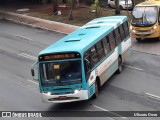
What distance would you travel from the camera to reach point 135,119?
683 inches

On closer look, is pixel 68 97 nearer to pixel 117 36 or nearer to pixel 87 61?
pixel 87 61

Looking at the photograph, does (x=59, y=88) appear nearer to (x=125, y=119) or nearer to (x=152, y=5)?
(x=125, y=119)

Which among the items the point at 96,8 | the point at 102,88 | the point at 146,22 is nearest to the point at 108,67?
the point at 102,88

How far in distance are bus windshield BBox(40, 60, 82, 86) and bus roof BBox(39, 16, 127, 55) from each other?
57 cm

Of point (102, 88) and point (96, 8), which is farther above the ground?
point (96, 8)

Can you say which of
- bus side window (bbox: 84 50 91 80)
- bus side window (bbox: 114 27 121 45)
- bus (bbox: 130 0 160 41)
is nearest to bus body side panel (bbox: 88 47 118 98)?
bus side window (bbox: 84 50 91 80)

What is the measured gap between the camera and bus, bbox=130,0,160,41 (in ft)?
104

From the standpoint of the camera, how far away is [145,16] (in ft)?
105

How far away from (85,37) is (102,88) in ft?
9.35

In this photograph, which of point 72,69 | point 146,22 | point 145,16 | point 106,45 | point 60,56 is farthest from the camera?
point 145,16

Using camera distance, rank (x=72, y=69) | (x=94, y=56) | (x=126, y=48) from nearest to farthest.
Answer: (x=72, y=69) → (x=94, y=56) → (x=126, y=48)

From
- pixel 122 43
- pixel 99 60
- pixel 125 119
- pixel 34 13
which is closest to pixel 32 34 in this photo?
pixel 34 13

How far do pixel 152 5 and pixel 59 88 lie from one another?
1597 cm

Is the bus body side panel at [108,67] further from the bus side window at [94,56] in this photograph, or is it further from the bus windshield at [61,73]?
the bus windshield at [61,73]
